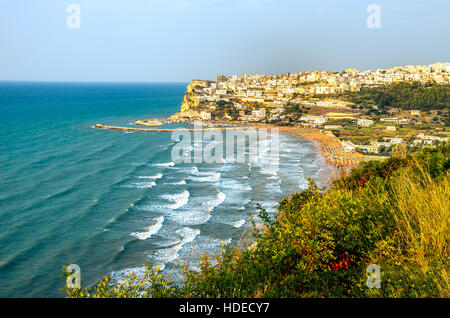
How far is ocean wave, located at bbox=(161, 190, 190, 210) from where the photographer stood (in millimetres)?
20031

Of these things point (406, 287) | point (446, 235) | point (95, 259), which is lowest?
point (95, 259)

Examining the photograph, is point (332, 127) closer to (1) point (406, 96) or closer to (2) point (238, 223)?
(1) point (406, 96)

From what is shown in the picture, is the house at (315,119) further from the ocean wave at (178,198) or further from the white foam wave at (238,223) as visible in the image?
the white foam wave at (238,223)

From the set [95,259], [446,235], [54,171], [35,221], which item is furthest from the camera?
[54,171]

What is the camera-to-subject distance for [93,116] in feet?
217

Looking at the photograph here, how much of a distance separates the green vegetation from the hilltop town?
0.84 feet

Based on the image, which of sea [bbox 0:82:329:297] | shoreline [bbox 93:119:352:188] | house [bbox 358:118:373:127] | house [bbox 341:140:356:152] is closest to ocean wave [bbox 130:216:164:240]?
sea [bbox 0:82:329:297]

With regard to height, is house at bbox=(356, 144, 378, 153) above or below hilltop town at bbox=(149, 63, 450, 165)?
below

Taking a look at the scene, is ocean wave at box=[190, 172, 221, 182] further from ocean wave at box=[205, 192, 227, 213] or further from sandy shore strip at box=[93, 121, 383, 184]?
sandy shore strip at box=[93, 121, 383, 184]

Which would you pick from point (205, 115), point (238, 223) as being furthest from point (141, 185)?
point (205, 115)

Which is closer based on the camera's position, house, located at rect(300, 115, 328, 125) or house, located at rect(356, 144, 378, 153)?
house, located at rect(356, 144, 378, 153)

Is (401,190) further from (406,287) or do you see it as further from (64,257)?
(64,257)
